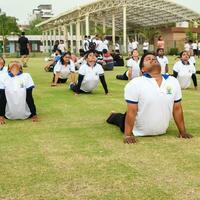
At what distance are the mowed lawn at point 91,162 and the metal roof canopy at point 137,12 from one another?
116 feet

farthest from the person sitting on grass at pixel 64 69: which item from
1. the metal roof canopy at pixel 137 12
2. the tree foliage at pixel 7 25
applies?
the tree foliage at pixel 7 25

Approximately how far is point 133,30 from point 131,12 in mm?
10211

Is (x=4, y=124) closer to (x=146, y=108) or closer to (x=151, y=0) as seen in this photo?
(x=146, y=108)

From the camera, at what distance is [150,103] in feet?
18.6

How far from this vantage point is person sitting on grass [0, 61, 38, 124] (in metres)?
7.19

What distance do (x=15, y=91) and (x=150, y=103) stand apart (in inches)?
97.6

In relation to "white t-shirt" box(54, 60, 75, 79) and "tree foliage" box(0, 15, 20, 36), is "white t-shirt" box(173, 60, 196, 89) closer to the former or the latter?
"white t-shirt" box(54, 60, 75, 79)

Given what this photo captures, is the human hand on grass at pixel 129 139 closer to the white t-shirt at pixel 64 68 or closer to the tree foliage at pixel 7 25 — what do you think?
the white t-shirt at pixel 64 68

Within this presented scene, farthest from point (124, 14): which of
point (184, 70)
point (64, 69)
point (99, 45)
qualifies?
point (184, 70)

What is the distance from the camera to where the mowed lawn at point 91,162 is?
3.94 metres

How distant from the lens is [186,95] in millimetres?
10680

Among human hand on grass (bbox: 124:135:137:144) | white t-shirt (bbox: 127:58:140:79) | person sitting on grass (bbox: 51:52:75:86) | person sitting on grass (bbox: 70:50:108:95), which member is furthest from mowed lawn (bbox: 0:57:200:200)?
white t-shirt (bbox: 127:58:140:79)

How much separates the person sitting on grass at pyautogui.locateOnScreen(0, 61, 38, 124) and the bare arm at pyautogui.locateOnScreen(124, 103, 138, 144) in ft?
6.99

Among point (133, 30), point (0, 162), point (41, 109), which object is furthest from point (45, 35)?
point (0, 162)
